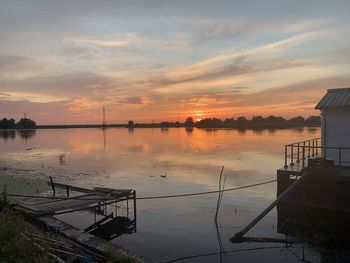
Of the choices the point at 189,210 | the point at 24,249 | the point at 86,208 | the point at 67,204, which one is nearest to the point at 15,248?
the point at 24,249

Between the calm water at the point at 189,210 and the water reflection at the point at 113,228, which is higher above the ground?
the calm water at the point at 189,210

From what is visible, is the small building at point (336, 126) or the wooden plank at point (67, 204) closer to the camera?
the wooden plank at point (67, 204)

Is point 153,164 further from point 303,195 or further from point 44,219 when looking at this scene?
point 44,219

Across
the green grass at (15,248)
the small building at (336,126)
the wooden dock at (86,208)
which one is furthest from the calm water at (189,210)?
the green grass at (15,248)

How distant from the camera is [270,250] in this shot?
1625 centimetres

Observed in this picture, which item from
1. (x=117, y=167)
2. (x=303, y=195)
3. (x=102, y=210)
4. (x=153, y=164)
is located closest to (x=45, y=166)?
(x=117, y=167)

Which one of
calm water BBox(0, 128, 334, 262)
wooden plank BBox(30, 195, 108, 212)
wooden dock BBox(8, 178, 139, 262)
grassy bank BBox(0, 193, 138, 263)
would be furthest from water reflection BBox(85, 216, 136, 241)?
grassy bank BBox(0, 193, 138, 263)

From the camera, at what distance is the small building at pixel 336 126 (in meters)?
21.8

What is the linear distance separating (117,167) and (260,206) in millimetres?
26637

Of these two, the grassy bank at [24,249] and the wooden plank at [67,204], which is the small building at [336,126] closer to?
the wooden plank at [67,204]

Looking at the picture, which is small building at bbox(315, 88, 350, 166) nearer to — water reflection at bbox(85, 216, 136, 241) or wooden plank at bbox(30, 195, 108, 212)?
water reflection at bbox(85, 216, 136, 241)

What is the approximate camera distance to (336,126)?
874 inches

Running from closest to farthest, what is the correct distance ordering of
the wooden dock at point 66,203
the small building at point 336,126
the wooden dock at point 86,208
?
the wooden dock at point 86,208
the wooden dock at point 66,203
the small building at point 336,126

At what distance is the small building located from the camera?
21.8 metres
